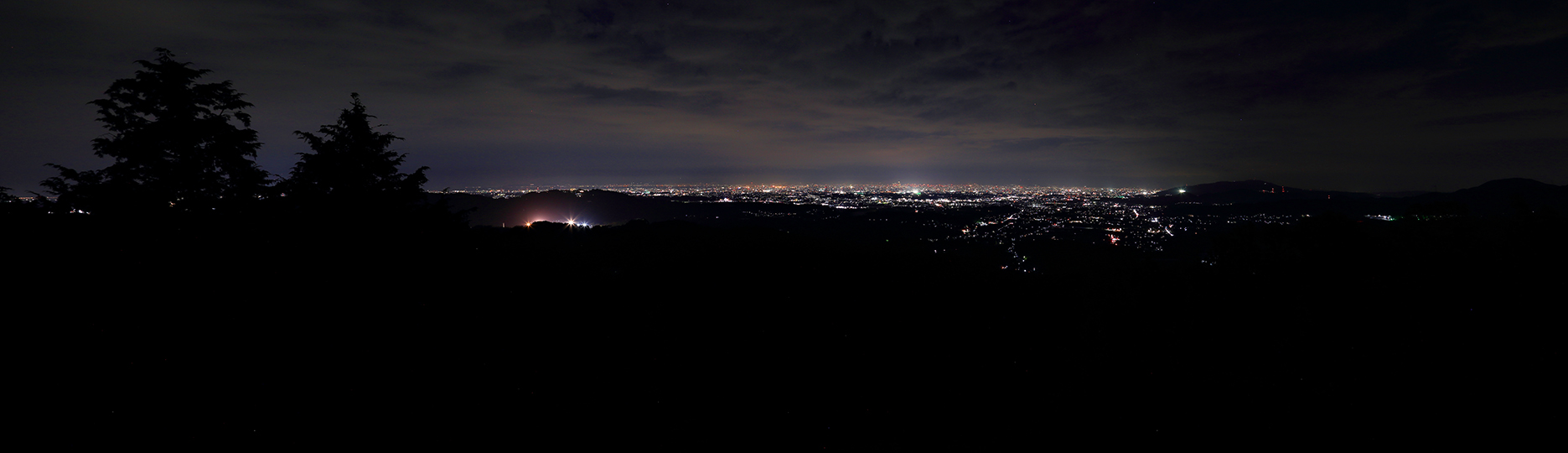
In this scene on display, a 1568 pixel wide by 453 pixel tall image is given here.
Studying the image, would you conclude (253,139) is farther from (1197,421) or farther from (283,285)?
(1197,421)

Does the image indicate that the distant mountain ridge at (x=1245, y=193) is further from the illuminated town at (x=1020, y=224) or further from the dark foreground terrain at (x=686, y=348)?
the dark foreground terrain at (x=686, y=348)

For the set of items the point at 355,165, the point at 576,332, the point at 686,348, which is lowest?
the point at 686,348

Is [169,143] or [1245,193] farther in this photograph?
[1245,193]

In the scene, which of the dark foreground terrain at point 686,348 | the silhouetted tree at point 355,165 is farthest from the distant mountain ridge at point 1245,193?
the silhouetted tree at point 355,165

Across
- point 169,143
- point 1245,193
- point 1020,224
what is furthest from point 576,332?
point 1245,193

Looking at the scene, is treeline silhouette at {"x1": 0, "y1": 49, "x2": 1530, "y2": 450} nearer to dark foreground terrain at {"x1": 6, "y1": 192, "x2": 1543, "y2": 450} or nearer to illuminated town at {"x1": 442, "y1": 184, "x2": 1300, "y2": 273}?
dark foreground terrain at {"x1": 6, "y1": 192, "x2": 1543, "y2": 450}

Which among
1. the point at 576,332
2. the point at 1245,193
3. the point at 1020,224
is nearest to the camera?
the point at 576,332

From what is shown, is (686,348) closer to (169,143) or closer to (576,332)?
(576,332)

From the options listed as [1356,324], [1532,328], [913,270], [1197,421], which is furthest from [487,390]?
[913,270]
